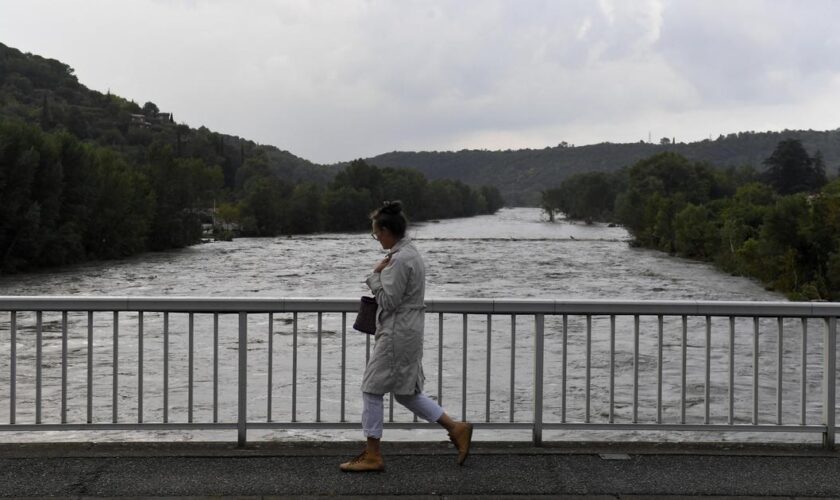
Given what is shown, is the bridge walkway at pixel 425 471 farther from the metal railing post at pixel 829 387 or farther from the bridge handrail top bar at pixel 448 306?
the bridge handrail top bar at pixel 448 306

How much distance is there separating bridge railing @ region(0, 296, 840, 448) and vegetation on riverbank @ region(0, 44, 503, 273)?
84.6ft

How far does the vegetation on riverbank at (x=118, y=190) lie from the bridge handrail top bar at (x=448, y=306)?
174 ft

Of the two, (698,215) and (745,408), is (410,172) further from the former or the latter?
(745,408)

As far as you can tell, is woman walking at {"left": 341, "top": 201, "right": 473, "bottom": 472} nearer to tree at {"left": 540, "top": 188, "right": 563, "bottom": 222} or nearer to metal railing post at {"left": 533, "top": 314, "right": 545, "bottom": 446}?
metal railing post at {"left": 533, "top": 314, "right": 545, "bottom": 446}

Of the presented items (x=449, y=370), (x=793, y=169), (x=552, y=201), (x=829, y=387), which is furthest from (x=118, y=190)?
(x=552, y=201)

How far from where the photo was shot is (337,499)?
541cm

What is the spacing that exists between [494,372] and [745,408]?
586 centimetres

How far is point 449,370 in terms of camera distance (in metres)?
21.4

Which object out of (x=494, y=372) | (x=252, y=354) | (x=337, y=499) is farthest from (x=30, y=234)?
(x=337, y=499)

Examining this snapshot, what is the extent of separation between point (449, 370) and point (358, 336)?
4.92 meters

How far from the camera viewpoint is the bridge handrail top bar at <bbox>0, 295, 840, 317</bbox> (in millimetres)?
6496

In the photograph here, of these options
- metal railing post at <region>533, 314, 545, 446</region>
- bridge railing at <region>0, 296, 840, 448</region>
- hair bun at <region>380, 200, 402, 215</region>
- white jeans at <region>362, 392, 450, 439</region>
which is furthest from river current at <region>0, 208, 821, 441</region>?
hair bun at <region>380, 200, 402, 215</region>

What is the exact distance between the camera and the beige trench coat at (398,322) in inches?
231

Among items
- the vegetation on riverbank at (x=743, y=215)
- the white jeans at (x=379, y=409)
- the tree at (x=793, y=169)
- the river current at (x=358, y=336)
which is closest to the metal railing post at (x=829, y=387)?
the river current at (x=358, y=336)
